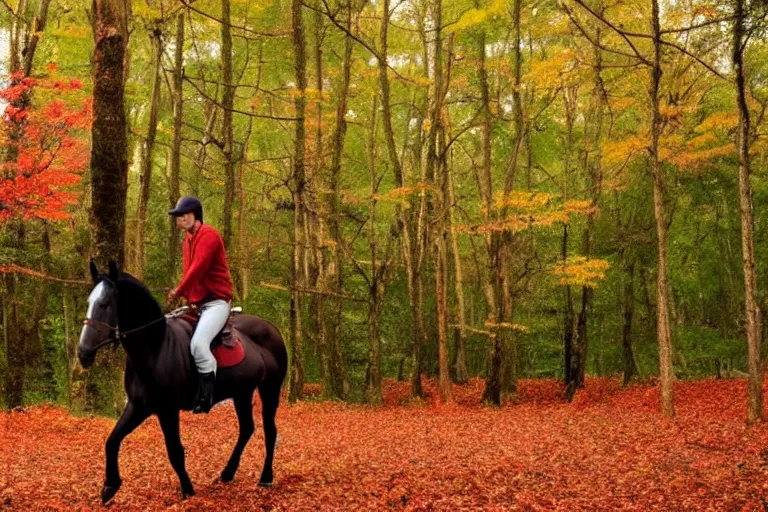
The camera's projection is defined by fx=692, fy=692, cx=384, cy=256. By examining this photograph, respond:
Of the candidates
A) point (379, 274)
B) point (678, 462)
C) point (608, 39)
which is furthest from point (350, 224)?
point (678, 462)

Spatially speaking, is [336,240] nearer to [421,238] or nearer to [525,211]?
[421,238]

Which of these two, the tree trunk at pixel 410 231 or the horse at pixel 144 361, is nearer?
the horse at pixel 144 361

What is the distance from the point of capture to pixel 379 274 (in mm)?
19844

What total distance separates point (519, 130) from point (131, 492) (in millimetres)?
16414

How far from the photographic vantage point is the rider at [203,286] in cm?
657

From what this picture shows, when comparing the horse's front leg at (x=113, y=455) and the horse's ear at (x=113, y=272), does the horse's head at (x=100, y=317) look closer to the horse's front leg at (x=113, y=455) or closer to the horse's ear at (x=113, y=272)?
the horse's ear at (x=113, y=272)

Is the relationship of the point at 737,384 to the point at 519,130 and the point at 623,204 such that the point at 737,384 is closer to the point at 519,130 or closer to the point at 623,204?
the point at 623,204

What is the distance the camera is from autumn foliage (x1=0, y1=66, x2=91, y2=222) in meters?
14.7

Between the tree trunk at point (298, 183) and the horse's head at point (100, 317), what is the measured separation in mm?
10787

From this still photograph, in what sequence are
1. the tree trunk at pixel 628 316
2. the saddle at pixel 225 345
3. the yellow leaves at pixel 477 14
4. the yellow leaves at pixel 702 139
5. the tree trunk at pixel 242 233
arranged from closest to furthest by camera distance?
the saddle at pixel 225 345 → the yellow leaves at pixel 477 14 → the yellow leaves at pixel 702 139 → the tree trunk at pixel 242 233 → the tree trunk at pixel 628 316

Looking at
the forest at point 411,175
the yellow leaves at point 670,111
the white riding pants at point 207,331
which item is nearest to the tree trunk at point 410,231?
the forest at point 411,175

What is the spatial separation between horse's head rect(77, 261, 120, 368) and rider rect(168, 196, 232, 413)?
2.46 ft

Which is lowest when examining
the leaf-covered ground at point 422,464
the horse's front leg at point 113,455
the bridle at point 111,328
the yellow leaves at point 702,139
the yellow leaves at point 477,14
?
→ the leaf-covered ground at point 422,464

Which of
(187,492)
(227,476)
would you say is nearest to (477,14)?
(227,476)
